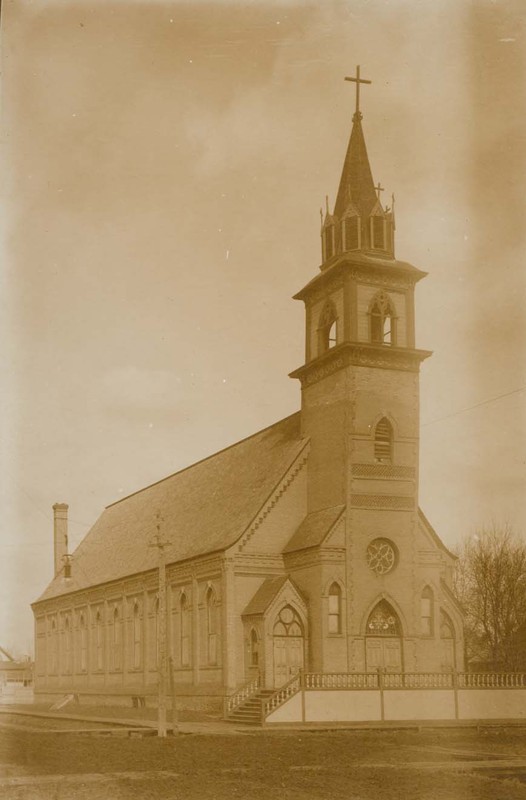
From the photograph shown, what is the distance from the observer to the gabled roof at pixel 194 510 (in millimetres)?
47406

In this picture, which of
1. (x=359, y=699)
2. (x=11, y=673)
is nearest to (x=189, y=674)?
(x=359, y=699)

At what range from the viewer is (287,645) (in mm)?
42531

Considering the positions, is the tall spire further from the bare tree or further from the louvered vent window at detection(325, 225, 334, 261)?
the bare tree

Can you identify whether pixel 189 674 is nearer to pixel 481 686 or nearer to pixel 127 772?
pixel 481 686

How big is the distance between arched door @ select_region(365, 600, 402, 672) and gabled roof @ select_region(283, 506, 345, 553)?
3.60 m

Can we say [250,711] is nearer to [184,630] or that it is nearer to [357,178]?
[184,630]

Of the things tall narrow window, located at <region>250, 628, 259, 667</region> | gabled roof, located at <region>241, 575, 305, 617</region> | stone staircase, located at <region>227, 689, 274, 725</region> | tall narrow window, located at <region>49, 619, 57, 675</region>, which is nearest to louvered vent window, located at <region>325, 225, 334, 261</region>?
gabled roof, located at <region>241, 575, 305, 617</region>

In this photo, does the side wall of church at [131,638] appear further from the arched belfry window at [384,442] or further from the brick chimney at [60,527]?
the arched belfry window at [384,442]

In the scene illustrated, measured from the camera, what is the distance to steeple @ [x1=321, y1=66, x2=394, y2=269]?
1786 inches

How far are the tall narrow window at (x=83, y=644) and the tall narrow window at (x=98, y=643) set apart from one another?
2.19 meters

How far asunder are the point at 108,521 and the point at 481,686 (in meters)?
39.9

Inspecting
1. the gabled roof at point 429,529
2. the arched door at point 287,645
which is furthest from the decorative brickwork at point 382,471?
the arched door at point 287,645

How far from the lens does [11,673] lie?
134m

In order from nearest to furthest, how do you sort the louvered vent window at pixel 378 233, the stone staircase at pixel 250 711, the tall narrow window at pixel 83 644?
the stone staircase at pixel 250 711 → the louvered vent window at pixel 378 233 → the tall narrow window at pixel 83 644
